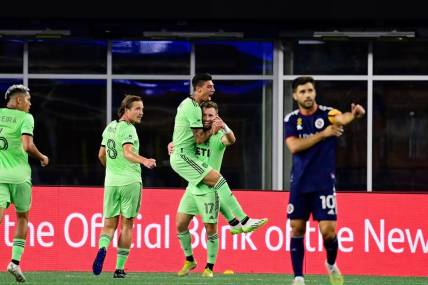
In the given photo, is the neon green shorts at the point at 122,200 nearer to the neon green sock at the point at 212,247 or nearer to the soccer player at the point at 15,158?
the neon green sock at the point at 212,247

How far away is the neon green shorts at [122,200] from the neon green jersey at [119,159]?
6 cm

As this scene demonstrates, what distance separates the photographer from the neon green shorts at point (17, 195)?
14.7 m

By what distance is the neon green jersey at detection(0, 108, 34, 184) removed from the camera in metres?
14.6

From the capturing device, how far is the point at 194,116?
51.7 ft

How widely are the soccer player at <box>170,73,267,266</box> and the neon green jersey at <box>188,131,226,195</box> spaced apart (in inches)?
3.2

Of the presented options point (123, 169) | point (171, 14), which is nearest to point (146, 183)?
point (171, 14)

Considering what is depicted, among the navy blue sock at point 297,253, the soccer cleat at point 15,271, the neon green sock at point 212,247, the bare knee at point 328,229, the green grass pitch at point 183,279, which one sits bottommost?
the green grass pitch at point 183,279

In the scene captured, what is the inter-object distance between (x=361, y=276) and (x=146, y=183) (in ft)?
23.5

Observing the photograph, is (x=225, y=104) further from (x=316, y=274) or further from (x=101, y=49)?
(x=316, y=274)

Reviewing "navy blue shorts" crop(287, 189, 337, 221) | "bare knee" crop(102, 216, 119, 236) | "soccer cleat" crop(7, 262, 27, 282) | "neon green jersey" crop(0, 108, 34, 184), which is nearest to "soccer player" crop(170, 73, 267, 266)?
"bare knee" crop(102, 216, 119, 236)

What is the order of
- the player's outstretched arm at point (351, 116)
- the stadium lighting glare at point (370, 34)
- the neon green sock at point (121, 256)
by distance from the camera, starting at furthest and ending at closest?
the stadium lighting glare at point (370, 34)
the neon green sock at point (121, 256)
the player's outstretched arm at point (351, 116)

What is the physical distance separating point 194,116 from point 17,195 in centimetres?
239

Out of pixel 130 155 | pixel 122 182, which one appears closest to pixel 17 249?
pixel 122 182

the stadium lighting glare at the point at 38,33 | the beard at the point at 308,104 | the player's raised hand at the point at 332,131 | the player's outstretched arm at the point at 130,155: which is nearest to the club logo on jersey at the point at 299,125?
the beard at the point at 308,104
